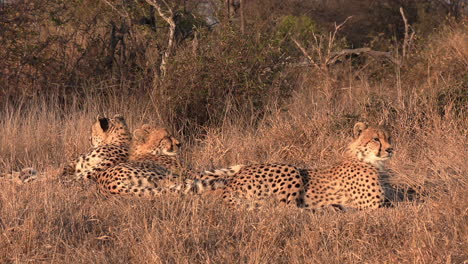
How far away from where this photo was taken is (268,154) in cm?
663

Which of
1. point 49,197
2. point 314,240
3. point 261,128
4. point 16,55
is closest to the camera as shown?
point 314,240

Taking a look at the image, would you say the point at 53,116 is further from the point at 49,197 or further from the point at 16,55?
the point at 49,197

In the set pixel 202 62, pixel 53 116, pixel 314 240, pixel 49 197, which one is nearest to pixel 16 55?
pixel 53 116

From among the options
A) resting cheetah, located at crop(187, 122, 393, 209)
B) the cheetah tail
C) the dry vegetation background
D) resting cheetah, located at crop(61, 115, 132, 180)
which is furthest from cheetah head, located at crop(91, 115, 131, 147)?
resting cheetah, located at crop(187, 122, 393, 209)

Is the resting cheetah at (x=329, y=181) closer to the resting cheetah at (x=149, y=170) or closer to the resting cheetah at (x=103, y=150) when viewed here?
the resting cheetah at (x=149, y=170)

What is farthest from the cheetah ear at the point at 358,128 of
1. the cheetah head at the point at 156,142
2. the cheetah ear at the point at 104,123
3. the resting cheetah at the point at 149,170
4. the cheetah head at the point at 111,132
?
the cheetah ear at the point at 104,123

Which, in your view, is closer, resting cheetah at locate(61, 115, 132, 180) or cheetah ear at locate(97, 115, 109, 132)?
resting cheetah at locate(61, 115, 132, 180)

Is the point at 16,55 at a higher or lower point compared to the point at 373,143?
higher

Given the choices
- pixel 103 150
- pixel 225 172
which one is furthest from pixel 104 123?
pixel 225 172

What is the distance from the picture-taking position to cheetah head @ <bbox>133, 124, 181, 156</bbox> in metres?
5.82

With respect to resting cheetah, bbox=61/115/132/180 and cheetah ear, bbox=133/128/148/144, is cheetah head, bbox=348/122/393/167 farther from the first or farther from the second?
resting cheetah, bbox=61/115/132/180

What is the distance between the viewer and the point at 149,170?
5250mm

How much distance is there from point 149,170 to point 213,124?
2449 mm

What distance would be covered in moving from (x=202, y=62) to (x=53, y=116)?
162cm
